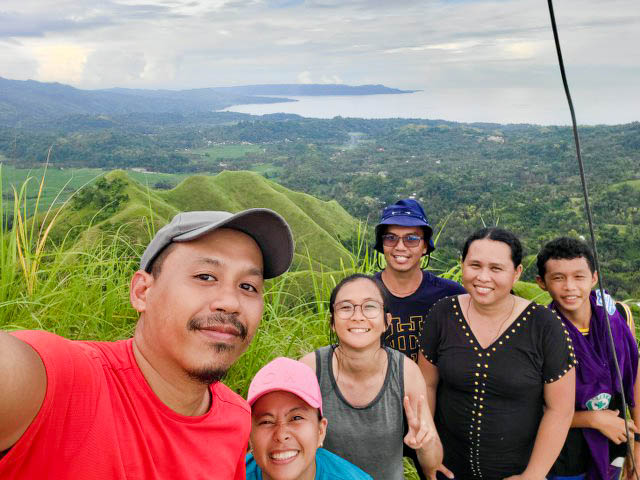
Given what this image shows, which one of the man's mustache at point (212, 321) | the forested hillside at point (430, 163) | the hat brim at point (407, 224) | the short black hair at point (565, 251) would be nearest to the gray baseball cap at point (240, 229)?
the man's mustache at point (212, 321)

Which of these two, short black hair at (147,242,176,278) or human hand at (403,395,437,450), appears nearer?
short black hair at (147,242,176,278)

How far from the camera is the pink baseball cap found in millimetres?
1788

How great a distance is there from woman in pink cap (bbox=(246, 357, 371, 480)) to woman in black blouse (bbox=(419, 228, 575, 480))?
72 cm

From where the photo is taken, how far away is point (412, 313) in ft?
9.25

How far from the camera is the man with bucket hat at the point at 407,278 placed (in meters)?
2.78

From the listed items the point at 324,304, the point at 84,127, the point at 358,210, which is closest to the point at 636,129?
the point at 358,210

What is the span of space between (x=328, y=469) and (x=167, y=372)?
92 centimetres

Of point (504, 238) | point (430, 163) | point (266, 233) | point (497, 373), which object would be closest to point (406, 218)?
point (504, 238)

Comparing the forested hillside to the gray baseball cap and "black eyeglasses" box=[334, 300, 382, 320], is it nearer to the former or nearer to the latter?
the gray baseball cap

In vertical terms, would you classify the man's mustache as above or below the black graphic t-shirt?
above

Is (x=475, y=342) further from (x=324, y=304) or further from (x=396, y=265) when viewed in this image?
(x=324, y=304)

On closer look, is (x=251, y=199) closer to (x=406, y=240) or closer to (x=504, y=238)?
(x=406, y=240)

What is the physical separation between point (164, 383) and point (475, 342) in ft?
5.16

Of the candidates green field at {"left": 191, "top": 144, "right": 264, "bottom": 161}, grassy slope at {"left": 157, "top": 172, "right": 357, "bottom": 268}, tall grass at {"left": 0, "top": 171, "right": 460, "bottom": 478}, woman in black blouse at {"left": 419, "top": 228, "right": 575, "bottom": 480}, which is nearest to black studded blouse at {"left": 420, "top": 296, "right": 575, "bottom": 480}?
woman in black blouse at {"left": 419, "top": 228, "right": 575, "bottom": 480}
